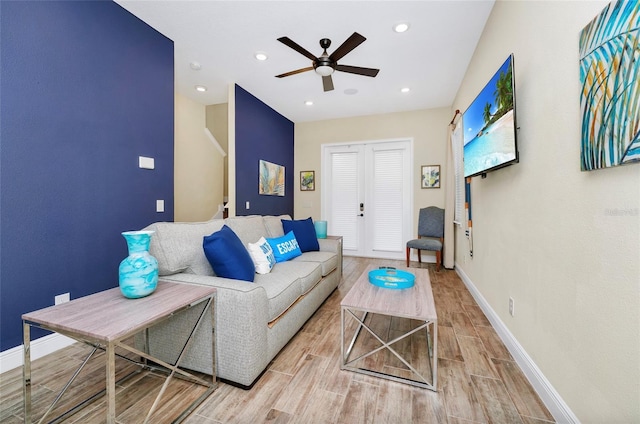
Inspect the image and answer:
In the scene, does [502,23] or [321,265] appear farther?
[321,265]

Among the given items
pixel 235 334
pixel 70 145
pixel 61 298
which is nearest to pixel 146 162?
pixel 70 145

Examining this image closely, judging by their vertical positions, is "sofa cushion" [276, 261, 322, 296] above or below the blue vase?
below

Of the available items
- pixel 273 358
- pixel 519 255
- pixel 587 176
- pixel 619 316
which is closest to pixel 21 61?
pixel 273 358

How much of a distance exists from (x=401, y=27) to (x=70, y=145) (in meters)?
3.13

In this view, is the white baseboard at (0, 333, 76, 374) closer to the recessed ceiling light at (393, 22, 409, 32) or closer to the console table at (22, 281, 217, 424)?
the console table at (22, 281, 217, 424)

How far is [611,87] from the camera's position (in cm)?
95

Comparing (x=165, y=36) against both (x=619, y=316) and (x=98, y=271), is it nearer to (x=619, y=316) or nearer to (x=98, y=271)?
(x=98, y=271)

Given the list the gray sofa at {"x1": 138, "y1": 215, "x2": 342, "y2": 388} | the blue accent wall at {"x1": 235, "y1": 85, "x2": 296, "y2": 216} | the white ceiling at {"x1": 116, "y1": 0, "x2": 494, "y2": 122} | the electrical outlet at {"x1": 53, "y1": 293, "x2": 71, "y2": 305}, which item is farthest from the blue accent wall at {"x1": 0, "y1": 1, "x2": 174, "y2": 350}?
the blue accent wall at {"x1": 235, "y1": 85, "x2": 296, "y2": 216}

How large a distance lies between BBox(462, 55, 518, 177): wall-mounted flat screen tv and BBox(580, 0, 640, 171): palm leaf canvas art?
1.84 feet

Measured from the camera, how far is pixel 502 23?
2098 millimetres

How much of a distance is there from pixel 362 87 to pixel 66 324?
13.4ft

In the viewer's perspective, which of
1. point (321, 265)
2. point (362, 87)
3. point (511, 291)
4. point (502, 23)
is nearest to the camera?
point (511, 291)

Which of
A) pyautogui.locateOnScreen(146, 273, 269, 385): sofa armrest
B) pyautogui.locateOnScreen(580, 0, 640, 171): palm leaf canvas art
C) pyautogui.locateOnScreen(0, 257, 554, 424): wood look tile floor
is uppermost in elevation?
pyautogui.locateOnScreen(580, 0, 640, 171): palm leaf canvas art

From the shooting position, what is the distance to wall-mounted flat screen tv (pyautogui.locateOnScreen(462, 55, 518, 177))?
1671 millimetres
